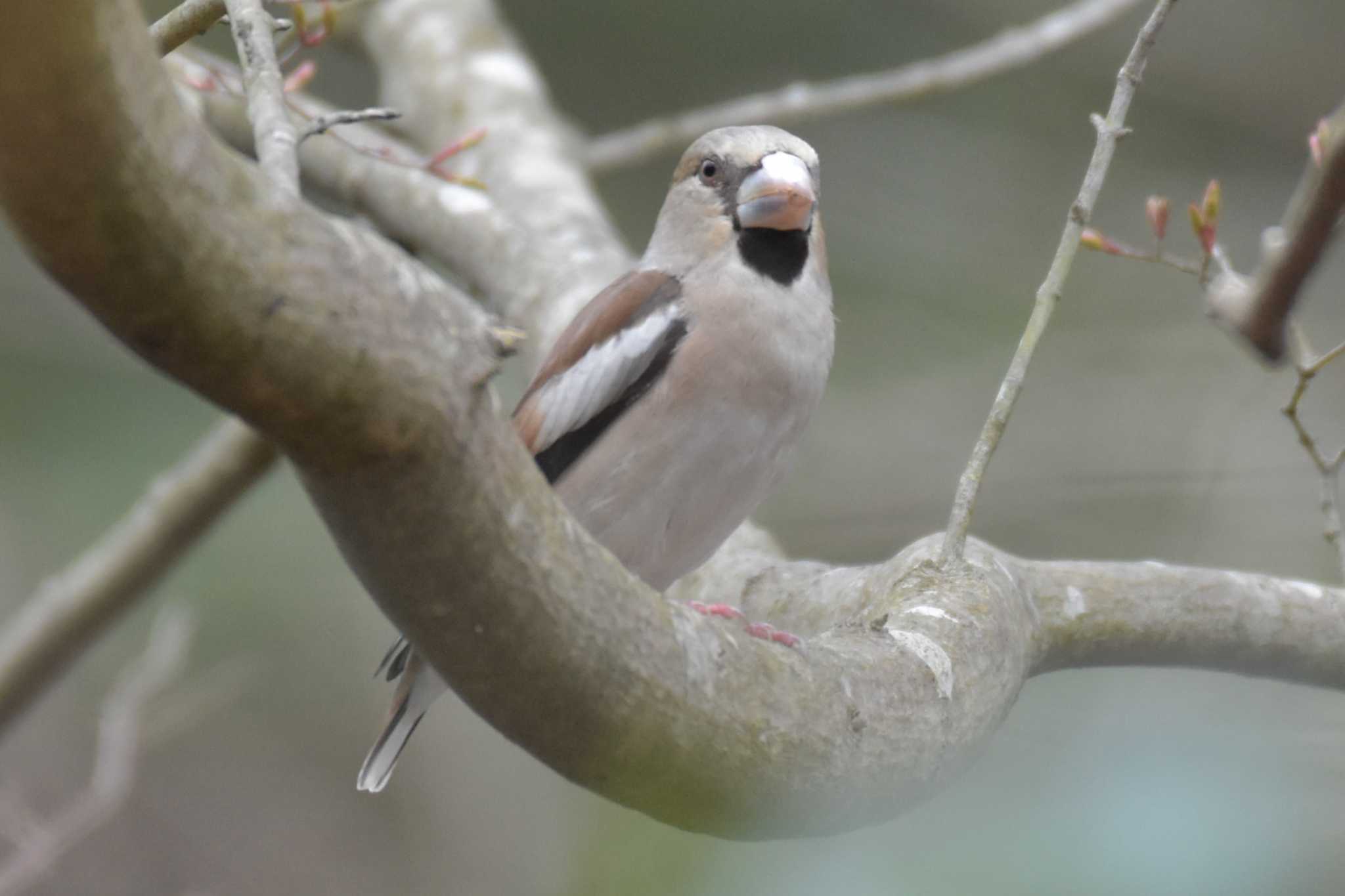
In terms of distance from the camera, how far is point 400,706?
2.99 meters

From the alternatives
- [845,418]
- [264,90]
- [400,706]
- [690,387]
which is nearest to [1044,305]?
[690,387]

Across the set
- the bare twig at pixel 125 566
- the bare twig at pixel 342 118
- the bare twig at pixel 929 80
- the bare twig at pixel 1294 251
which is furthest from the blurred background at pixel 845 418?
the bare twig at pixel 342 118

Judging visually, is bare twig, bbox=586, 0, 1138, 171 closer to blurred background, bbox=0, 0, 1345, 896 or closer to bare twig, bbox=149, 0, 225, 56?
blurred background, bbox=0, 0, 1345, 896

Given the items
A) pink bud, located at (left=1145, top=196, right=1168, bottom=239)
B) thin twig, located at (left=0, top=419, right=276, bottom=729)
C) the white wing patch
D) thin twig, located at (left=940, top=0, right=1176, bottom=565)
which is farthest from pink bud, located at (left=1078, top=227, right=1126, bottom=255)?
thin twig, located at (left=0, top=419, right=276, bottom=729)

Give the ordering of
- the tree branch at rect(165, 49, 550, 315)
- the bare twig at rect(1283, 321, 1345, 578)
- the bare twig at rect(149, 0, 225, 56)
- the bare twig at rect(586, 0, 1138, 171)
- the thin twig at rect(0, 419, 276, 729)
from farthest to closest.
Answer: the bare twig at rect(586, 0, 1138, 171)
the thin twig at rect(0, 419, 276, 729)
the tree branch at rect(165, 49, 550, 315)
the bare twig at rect(1283, 321, 1345, 578)
the bare twig at rect(149, 0, 225, 56)

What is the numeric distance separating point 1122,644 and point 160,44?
1.78m

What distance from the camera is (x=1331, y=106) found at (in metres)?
6.46

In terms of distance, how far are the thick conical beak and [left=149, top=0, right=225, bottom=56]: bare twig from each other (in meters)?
1.26

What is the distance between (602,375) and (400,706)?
0.78 m

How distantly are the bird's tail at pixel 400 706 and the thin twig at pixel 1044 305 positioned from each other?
3.46ft

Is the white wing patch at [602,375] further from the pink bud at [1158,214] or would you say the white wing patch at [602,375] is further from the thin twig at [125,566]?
the thin twig at [125,566]

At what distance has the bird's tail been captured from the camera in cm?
288

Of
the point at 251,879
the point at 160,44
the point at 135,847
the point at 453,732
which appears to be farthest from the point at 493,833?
the point at 160,44

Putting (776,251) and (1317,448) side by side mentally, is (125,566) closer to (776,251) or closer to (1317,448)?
(776,251)
